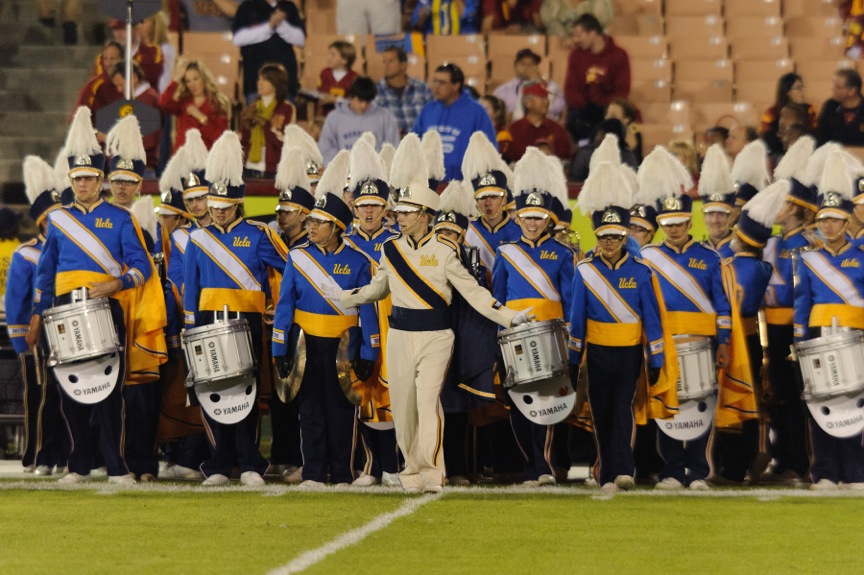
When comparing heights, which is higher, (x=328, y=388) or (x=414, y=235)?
(x=414, y=235)

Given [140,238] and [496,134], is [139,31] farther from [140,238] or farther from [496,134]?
[140,238]

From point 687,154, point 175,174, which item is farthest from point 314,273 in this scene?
point 687,154

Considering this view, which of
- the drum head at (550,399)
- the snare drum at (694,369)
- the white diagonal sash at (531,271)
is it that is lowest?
the drum head at (550,399)

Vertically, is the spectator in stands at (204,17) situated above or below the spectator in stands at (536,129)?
above

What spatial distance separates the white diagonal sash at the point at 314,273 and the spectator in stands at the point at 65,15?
9.35 metres

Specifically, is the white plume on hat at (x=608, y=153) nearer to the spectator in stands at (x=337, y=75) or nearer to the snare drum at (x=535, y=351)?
the snare drum at (x=535, y=351)

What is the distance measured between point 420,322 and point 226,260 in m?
1.52

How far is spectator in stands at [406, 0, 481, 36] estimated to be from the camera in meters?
18.8

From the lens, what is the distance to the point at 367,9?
1858cm

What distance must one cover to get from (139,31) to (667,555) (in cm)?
1108

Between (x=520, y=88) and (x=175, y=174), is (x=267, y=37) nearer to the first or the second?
(x=520, y=88)

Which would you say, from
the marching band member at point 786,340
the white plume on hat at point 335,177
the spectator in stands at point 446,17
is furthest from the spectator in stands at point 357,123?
the marching band member at point 786,340

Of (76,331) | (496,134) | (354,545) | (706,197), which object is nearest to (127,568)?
(354,545)

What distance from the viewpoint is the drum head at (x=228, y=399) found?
11.0 metres
